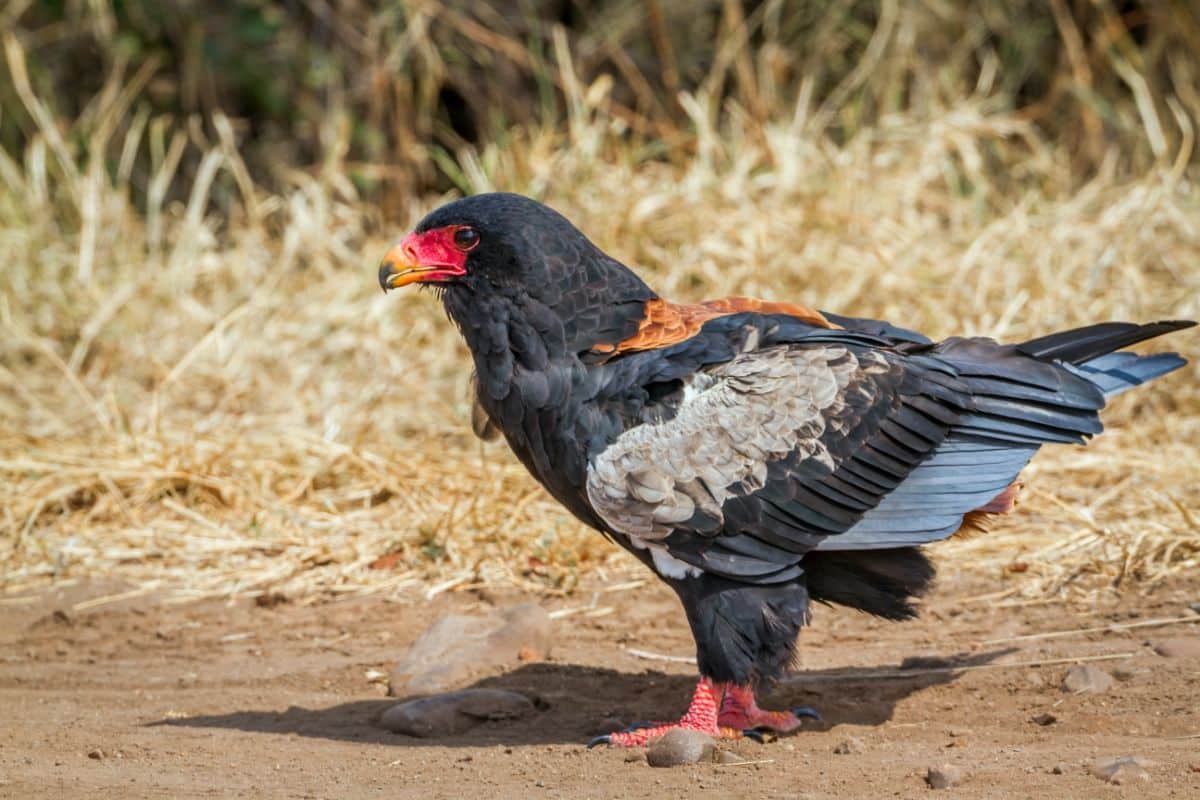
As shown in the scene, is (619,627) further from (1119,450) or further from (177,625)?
(1119,450)

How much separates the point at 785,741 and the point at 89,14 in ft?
23.4

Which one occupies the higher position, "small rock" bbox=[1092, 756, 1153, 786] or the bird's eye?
the bird's eye

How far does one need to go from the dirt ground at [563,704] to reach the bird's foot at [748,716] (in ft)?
0.26

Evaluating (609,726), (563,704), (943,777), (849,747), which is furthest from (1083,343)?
(563,704)

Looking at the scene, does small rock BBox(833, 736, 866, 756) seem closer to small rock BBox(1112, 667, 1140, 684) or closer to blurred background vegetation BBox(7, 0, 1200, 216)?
small rock BBox(1112, 667, 1140, 684)

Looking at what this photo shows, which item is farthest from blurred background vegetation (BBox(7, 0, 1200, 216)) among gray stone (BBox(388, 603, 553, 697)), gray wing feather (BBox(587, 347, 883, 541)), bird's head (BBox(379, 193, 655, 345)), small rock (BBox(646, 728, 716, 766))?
small rock (BBox(646, 728, 716, 766))

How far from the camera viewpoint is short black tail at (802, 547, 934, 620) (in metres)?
3.68

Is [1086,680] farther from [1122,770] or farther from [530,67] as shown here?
[530,67]

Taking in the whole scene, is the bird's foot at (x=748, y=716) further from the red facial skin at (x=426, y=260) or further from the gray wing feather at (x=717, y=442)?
the red facial skin at (x=426, y=260)

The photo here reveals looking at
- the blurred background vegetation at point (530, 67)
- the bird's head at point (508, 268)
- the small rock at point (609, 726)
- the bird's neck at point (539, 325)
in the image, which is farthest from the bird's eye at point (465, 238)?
the blurred background vegetation at point (530, 67)

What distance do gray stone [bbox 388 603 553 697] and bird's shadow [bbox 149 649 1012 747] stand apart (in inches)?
2.6

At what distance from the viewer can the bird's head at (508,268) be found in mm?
3727

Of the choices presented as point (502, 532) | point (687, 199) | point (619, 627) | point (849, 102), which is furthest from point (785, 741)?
point (849, 102)

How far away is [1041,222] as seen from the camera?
6973 mm
